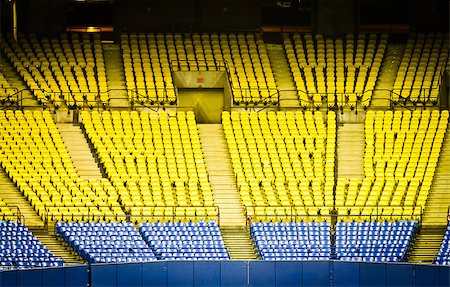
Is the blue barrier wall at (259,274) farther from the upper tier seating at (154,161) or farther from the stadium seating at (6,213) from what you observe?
the stadium seating at (6,213)

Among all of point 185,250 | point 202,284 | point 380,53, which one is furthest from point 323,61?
point 202,284

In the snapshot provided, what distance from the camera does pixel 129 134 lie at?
44.9 metres

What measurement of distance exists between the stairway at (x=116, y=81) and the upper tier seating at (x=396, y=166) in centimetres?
860

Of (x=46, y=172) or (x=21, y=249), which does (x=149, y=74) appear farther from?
(x=21, y=249)

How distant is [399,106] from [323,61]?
3576 mm

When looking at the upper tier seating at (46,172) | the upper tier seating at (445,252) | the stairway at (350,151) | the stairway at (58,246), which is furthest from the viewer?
the stairway at (350,151)

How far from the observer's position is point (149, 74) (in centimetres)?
4831

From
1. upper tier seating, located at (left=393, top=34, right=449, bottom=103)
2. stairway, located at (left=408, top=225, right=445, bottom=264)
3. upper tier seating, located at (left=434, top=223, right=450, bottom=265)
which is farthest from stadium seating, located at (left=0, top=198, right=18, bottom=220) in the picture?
upper tier seating, located at (left=393, top=34, right=449, bottom=103)

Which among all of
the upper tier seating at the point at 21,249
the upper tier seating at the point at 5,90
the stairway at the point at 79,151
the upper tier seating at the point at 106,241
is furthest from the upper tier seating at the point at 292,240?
the upper tier seating at the point at 5,90

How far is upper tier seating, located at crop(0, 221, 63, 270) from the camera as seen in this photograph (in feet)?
122

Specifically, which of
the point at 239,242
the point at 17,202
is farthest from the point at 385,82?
the point at 17,202

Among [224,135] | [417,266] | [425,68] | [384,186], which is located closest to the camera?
[417,266]

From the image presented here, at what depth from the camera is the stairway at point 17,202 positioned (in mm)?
40719

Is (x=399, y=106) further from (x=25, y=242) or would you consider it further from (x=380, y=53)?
(x=25, y=242)
